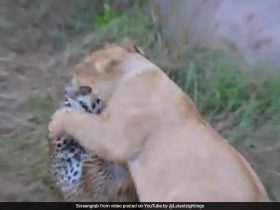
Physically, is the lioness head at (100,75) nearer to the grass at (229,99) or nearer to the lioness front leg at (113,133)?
the lioness front leg at (113,133)

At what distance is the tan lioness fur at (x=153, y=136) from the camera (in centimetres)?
238

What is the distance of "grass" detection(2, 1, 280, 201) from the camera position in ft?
10.5

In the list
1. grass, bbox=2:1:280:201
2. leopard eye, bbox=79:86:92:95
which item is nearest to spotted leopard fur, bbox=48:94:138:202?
leopard eye, bbox=79:86:92:95

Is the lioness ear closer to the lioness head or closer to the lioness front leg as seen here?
the lioness head

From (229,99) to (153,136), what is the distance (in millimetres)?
930

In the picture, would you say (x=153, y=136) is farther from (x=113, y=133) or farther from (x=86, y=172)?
(x=86, y=172)

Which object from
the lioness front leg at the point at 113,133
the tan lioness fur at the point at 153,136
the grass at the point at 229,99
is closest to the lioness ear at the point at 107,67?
the tan lioness fur at the point at 153,136

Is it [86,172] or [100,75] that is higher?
[100,75]

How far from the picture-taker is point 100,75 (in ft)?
8.56

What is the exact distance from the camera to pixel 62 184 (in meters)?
2.72

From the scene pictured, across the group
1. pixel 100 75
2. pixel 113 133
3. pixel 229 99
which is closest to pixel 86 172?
pixel 113 133

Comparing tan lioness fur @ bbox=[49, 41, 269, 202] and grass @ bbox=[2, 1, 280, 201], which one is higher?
tan lioness fur @ bbox=[49, 41, 269, 202]

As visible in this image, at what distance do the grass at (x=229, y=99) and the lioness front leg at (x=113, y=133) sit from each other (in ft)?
2.06

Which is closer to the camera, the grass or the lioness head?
the lioness head
